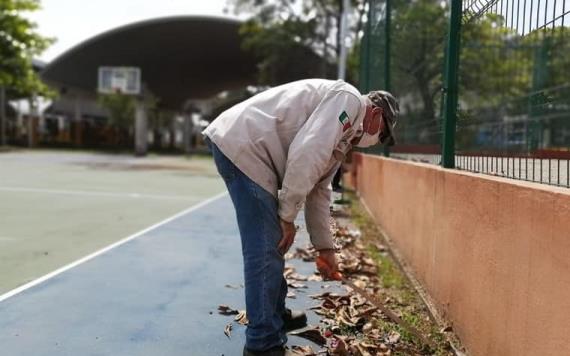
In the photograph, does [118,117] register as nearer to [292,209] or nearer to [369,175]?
[369,175]

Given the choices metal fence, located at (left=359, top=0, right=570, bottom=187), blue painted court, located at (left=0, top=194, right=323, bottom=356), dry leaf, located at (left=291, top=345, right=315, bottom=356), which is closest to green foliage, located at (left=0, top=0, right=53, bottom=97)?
metal fence, located at (left=359, top=0, right=570, bottom=187)

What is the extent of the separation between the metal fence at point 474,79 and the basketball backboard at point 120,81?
28.1 m

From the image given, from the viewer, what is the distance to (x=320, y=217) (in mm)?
3703

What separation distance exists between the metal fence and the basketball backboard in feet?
92.2

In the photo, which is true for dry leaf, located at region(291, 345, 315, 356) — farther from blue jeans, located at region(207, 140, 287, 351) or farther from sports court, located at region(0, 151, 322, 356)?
blue jeans, located at region(207, 140, 287, 351)

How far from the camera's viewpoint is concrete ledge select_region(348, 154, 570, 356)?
98.2 inches

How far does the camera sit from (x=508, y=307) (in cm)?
302

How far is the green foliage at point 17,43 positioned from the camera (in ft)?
114

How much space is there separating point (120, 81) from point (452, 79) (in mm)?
38102

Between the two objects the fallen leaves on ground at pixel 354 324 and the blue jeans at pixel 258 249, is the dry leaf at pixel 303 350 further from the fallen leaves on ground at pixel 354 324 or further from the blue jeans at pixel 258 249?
the blue jeans at pixel 258 249

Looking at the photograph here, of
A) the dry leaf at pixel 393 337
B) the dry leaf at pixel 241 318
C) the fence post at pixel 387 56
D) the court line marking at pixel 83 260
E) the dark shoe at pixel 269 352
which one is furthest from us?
the fence post at pixel 387 56

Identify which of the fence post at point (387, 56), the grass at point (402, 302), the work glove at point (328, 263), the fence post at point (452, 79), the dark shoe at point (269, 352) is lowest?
the grass at point (402, 302)

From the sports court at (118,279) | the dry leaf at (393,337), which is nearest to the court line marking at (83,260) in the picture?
the sports court at (118,279)

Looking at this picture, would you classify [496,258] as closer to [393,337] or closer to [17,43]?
[393,337]
